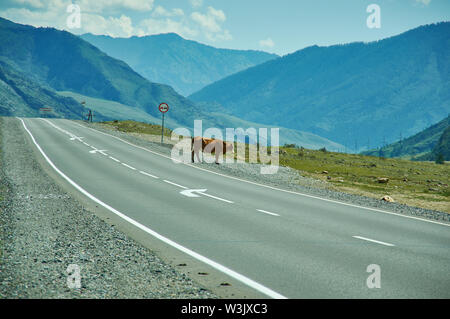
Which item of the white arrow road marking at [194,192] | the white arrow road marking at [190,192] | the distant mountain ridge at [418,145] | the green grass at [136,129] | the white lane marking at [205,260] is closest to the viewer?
the white lane marking at [205,260]

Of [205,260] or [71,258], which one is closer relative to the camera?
[71,258]

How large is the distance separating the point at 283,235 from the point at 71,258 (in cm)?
462

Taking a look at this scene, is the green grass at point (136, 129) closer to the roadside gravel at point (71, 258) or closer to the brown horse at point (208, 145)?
the brown horse at point (208, 145)

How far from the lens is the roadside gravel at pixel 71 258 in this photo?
5.97m

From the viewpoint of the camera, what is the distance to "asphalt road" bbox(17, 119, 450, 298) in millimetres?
6676

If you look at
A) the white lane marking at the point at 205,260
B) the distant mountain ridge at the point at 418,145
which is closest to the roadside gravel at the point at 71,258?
the white lane marking at the point at 205,260

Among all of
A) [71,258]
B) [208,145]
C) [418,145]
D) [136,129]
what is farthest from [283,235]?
[418,145]

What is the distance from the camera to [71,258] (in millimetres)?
7352

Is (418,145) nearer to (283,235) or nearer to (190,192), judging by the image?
(190,192)

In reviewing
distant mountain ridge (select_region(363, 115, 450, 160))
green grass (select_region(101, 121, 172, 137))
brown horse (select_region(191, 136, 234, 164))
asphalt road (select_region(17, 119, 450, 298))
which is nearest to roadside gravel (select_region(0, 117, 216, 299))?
asphalt road (select_region(17, 119, 450, 298))

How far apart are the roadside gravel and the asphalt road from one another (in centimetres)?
98

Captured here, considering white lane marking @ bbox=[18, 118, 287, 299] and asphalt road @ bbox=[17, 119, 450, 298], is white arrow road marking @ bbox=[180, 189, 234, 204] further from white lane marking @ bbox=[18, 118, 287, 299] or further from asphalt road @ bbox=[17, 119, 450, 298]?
white lane marking @ bbox=[18, 118, 287, 299]

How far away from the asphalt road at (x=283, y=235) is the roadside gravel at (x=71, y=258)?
98 centimetres
